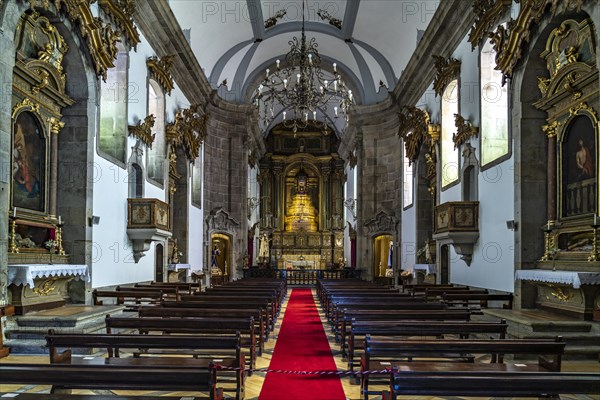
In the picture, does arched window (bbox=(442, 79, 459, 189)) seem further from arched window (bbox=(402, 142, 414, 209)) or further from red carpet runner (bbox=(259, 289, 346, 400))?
red carpet runner (bbox=(259, 289, 346, 400))

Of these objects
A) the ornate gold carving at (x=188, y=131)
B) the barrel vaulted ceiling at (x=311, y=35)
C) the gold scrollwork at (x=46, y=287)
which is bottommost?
the gold scrollwork at (x=46, y=287)

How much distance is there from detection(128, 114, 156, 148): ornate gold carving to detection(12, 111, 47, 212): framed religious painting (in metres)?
3.24

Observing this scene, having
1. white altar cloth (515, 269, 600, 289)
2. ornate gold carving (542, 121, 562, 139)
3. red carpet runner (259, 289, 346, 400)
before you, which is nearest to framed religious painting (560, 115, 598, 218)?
ornate gold carving (542, 121, 562, 139)

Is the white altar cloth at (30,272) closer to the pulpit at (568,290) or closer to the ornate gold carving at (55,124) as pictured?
the ornate gold carving at (55,124)

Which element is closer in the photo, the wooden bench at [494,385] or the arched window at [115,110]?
the wooden bench at [494,385]

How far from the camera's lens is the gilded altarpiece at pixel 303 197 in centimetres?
3206

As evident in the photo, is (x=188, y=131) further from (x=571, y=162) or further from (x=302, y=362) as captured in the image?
(x=302, y=362)

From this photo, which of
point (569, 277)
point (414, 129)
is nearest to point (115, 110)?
point (569, 277)

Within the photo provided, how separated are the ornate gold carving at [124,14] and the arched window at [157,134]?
2.55 metres

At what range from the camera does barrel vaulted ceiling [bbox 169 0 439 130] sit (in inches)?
696

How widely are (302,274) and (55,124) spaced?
1670 centimetres

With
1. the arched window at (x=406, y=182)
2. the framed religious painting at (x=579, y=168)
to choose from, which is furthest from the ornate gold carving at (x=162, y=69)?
the framed religious painting at (x=579, y=168)

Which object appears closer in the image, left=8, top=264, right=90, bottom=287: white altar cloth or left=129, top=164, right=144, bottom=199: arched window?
left=8, top=264, right=90, bottom=287: white altar cloth

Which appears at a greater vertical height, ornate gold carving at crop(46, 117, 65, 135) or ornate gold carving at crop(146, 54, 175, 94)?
ornate gold carving at crop(146, 54, 175, 94)
